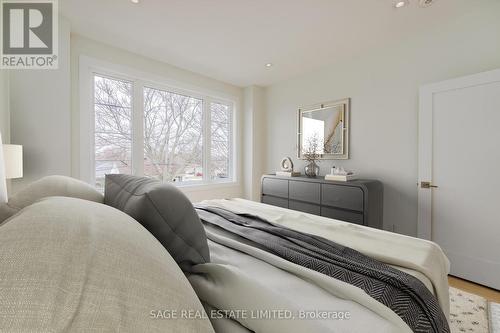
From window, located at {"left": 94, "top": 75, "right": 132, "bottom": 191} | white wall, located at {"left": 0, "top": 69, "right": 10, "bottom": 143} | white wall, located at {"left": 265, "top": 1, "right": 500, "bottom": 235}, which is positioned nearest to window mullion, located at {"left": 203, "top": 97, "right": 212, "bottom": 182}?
window, located at {"left": 94, "top": 75, "right": 132, "bottom": 191}

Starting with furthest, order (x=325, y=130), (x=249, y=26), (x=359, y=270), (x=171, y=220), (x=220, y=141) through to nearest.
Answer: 1. (x=220, y=141)
2. (x=325, y=130)
3. (x=249, y=26)
4. (x=359, y=270)
5. (x=171, y=220)

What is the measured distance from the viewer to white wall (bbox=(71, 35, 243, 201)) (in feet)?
8.25

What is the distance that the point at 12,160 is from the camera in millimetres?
1652

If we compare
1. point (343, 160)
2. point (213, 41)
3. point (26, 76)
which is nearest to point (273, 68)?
point (213, 41)

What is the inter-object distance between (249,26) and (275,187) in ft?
7.03

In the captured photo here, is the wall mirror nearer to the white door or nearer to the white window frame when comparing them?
the white door

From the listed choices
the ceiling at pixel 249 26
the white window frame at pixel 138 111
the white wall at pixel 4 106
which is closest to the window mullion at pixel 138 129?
the white window frame at pixel 138 111

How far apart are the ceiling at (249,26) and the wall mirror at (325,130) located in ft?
2.23

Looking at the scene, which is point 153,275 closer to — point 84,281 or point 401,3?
point 84,281

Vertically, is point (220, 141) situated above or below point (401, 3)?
below

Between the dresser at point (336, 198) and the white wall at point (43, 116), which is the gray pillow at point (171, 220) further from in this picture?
the dresser at point (336, 198)

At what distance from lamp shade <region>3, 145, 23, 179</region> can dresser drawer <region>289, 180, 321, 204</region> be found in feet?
9.27

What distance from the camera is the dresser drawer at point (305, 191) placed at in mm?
2895

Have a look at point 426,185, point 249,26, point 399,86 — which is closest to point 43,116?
point 249,26
